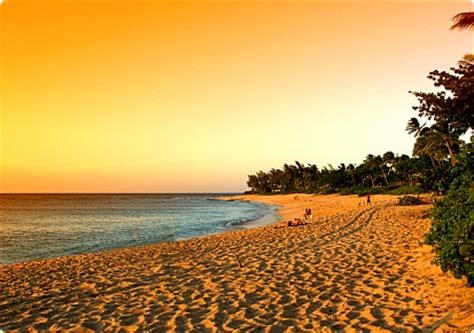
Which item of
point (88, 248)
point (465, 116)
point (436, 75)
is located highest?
point (436, 75)

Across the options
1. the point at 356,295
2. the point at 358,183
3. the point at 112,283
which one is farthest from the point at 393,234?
the point at 358,183

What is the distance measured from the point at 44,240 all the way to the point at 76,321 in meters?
20.1

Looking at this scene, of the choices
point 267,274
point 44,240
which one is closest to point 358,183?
point 44,240

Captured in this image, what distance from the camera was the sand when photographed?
5.39m

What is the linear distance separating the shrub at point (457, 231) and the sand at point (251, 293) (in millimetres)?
431

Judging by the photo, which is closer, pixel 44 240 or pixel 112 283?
pixel 112 283

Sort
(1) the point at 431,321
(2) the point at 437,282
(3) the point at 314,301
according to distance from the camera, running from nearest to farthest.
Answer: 1. (1) the point at 431,321
2. (3) the point at 314,301
3. (2) the point at 437,282

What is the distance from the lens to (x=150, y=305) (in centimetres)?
643

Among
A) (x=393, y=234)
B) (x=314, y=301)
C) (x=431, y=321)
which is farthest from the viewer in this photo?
(x=393, y=234)

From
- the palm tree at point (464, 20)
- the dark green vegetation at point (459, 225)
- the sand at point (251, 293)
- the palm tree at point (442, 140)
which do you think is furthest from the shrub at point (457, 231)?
the palm tree at point (442, 140)

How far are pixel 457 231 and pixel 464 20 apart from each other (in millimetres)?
7814

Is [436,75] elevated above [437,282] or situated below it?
above

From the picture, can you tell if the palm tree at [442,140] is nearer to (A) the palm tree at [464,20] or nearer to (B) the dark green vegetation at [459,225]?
(A) the palm tree at [464,20]

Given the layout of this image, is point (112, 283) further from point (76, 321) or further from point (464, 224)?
point (464, 224)
